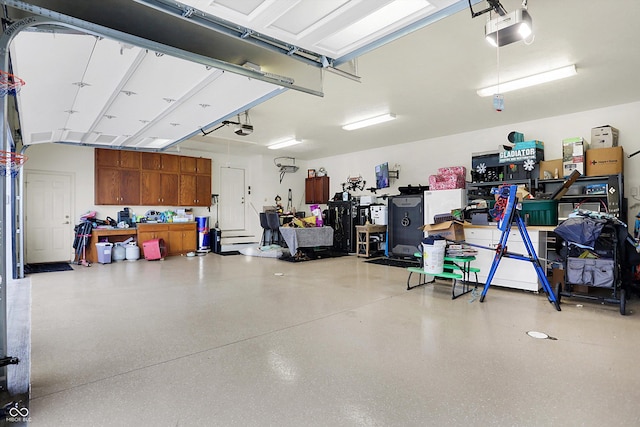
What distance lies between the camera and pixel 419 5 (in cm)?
233

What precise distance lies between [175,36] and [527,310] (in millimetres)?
4688

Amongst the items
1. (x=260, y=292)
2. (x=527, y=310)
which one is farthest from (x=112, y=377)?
(x=527, y=310)

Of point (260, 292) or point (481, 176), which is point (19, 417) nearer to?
point (260, 292)

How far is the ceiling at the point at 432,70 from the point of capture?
2.83 meters

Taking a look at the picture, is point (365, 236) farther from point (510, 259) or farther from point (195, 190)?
point (195, 190)

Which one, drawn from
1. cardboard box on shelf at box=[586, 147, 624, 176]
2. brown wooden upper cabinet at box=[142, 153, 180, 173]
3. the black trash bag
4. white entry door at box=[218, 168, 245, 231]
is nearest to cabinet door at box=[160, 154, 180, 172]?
brown wooden upper cabinet at box=[142, 153, 180, 173]

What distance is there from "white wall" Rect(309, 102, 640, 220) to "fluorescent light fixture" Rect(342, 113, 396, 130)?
2.22 meters

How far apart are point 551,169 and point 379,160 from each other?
4297mm

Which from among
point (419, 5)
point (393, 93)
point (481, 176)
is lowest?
point (481, 176)

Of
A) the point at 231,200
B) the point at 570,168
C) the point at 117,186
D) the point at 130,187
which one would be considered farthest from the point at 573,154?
the point at 117,186

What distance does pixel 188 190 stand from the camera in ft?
30.0

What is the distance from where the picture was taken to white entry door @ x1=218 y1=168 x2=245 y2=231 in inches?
396

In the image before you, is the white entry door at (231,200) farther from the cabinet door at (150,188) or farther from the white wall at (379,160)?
the cabinet door at (150,188)

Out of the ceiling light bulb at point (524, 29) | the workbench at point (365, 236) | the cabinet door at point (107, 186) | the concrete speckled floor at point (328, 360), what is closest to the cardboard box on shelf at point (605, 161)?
the concrete speckled floor at point (328, 360)
